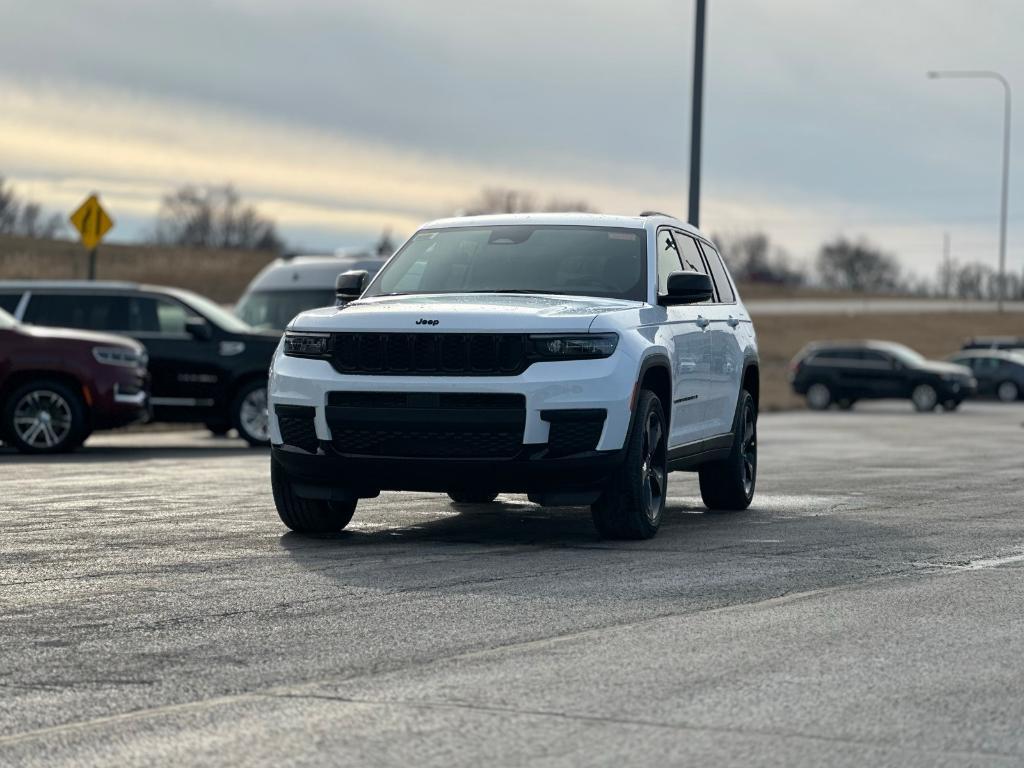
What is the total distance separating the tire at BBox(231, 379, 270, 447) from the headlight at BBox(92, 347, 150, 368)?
5.98 feet

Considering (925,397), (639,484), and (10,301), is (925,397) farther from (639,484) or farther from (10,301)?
(639,484)

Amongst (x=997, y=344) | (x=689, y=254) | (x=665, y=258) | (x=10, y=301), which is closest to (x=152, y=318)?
(x=10, y=301)

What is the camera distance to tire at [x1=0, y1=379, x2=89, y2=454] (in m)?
18.4

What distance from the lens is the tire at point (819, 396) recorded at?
4262 centimetres

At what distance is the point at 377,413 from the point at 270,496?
3.53 meters

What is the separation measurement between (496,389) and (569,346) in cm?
46

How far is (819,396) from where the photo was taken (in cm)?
4275

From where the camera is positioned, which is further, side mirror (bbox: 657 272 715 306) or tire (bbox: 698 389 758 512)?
tire (bbox: 698 389 758 512)

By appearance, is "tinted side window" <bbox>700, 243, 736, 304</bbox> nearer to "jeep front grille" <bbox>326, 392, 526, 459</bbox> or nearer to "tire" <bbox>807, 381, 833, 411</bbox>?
"jeep front grille" <bbox>326, 392, 526, 459</bbox>

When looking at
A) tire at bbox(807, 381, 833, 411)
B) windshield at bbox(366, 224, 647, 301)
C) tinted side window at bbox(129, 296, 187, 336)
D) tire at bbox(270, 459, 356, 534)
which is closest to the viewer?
tire at bbox(270, 459, 356, 534)

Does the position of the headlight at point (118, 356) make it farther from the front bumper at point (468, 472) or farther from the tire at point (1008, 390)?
the tire at point (1008, 390)

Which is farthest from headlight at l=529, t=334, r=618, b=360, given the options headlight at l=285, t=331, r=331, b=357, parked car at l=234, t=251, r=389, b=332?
parked car at l=234, t=251, r=389, b=332

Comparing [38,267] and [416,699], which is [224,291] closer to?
[38,267]

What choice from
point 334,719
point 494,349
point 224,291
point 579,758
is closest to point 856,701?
point 579,758
